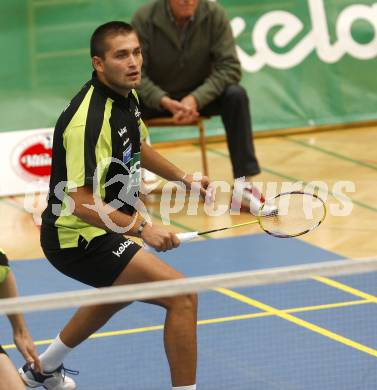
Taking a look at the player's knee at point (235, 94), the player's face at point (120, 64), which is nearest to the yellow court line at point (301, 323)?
the player's face at point (120, 64)

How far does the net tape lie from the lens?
461cm

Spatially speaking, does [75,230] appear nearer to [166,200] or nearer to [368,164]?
[166,200]

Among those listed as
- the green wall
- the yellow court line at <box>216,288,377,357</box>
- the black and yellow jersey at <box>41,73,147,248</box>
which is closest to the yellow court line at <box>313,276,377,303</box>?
the yellow court line at <box>216,288,377,357</box>

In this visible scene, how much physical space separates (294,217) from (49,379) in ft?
5.88

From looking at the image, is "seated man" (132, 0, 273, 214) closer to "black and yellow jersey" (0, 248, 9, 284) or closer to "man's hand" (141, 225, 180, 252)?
"man's hand" (141, 225, 180, 252)

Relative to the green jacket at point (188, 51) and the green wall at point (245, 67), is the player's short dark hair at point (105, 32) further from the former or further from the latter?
the green wall at point (245, 67)

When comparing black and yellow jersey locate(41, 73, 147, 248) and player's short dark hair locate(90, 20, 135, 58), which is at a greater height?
player's short dark hair locate(90, 20, 135, 58)

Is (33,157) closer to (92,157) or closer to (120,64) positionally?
(120,64)

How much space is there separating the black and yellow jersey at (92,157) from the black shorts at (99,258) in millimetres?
40

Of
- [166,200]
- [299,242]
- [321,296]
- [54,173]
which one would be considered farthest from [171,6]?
[54,173]

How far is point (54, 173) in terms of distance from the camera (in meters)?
6.13

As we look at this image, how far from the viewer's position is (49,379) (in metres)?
6.57

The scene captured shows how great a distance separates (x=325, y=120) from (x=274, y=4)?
4.21 feet

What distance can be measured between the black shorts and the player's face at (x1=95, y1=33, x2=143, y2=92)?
78cm
